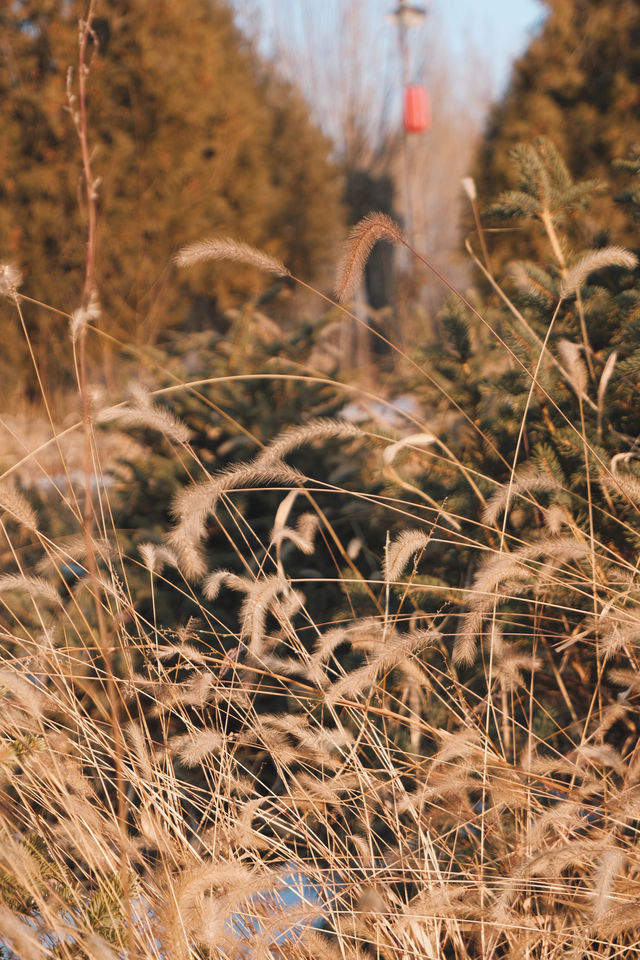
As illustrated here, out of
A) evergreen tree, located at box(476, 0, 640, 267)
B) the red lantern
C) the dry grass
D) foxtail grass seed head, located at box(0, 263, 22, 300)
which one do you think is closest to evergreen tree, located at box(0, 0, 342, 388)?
evergreen tree, located at box(476, 0, 640, 267)

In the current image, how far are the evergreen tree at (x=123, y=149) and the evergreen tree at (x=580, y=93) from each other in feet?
8.19

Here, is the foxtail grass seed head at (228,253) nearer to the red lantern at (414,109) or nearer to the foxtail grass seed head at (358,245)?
the foxtail grass seed head at (358,245)

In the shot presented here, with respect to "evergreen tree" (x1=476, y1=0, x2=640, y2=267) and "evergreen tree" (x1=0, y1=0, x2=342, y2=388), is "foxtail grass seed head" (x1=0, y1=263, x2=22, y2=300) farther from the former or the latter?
"evergreen tree" (x1=476, y1=0, x2=640, y2=267)

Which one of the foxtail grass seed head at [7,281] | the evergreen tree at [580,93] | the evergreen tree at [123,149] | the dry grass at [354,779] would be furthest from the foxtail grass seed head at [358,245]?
the evergreen tree at [580,93]

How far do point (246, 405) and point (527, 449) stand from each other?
1049 mm

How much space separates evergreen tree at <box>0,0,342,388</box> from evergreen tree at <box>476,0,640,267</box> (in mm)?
2497

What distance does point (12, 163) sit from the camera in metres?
5.93

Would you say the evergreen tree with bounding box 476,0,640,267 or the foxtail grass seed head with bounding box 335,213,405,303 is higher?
the evergreen tree with bounding box 476,0,640,267

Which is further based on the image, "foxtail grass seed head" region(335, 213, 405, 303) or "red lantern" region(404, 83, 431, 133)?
"red lantern" region(404, 83, 431, 133)

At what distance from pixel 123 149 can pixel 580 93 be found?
3.82 metres

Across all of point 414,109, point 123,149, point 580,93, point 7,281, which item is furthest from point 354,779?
point 414,109

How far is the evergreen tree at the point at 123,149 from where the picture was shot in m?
5.87

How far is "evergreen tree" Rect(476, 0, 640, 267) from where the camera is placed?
6344mm

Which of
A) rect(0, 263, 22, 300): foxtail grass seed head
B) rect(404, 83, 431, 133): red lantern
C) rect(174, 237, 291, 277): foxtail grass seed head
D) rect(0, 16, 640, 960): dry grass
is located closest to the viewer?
rect(0, 16, 640, 960): dry grass
